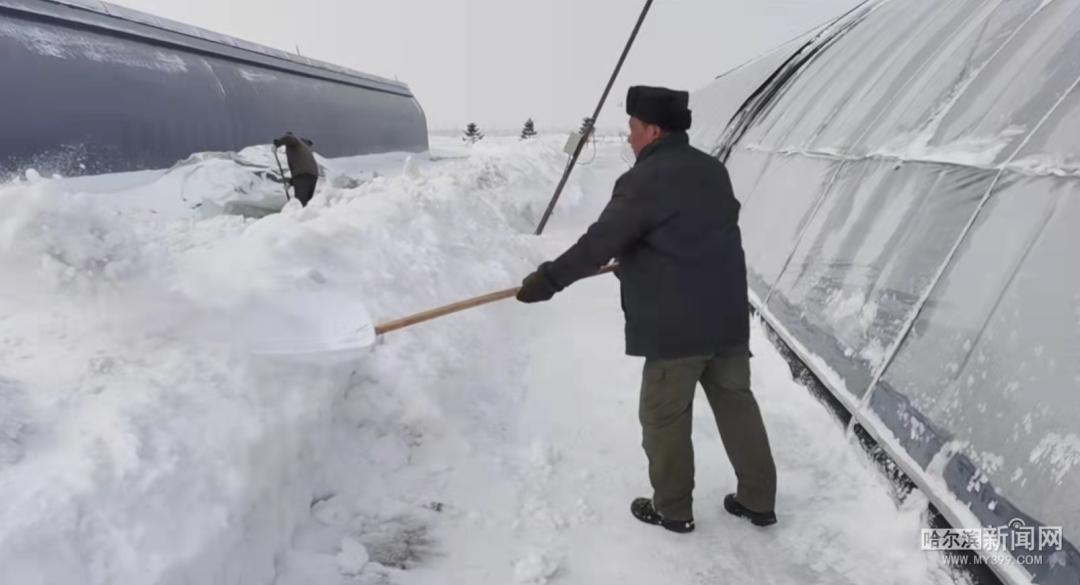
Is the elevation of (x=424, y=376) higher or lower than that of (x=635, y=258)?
lower

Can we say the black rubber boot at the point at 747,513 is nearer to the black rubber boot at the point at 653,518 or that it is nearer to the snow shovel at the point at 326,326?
the black rubber boot at the point at 653,518

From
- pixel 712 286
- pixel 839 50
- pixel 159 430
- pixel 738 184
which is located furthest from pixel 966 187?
pixel 839 50

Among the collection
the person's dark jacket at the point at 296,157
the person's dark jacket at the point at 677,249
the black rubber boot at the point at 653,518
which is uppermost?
the person's dark jacket at the point at 677,249

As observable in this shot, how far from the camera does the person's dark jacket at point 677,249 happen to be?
2732mm

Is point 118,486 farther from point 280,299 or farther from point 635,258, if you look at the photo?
point 635,258

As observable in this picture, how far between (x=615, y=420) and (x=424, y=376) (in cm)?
114

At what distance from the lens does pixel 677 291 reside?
2.77m

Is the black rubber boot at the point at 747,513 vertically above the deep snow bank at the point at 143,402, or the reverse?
the deep snow bank at the point at 143,402

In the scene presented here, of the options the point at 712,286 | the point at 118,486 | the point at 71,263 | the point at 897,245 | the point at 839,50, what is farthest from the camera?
the point at 839,50

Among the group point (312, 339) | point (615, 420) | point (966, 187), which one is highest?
point (966, 187)

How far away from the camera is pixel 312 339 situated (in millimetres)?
3170

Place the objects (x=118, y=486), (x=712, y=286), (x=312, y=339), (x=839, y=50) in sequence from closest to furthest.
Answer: (x=118, y=486) → (x=712, y=286) → (x=312, y=339) → (x=839, y=50)

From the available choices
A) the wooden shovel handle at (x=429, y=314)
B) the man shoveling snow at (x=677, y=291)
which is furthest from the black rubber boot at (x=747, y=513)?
the wooden shovel handle at (x=429, y=314)

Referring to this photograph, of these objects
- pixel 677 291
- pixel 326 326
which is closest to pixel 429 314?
pixel 326 326
